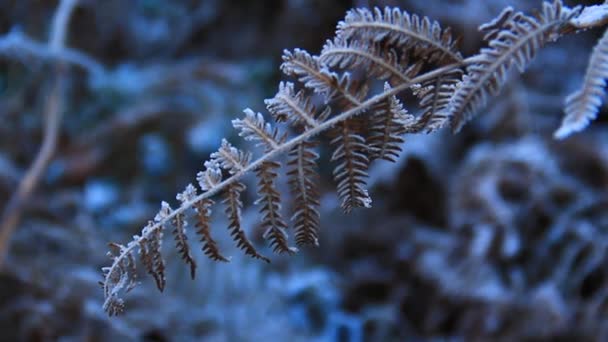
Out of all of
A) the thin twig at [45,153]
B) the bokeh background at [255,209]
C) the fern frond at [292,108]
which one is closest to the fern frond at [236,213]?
the fern frond at [292,108]

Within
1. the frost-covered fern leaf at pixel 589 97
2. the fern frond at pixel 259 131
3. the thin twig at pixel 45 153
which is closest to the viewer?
the frost-covered fern leaf at pixel 589 97

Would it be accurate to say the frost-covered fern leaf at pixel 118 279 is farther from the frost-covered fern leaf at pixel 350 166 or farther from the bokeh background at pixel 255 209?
the bokeh background at pixel 255 209

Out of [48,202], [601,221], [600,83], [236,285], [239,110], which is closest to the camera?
[600,83]

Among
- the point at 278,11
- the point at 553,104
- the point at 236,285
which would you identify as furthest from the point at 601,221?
the point at 278,11

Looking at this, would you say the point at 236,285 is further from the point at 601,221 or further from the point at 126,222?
the point at 601,221

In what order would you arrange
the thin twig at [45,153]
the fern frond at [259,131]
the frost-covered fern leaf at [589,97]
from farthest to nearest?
the thin twig at [45,153]
the fern frond at [259,131]
the frost-covered fern leaf at [589,97]

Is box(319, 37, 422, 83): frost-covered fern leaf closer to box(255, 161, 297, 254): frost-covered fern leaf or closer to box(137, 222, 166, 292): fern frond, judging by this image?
box(255, 161, 297, 254): frost-covered fern leaf
